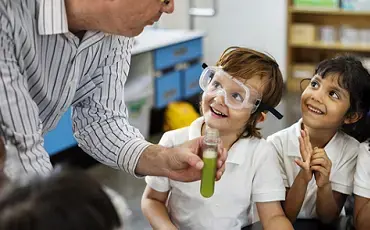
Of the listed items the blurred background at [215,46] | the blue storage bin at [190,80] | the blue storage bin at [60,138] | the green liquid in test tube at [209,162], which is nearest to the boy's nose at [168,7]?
the green liquid in test tube at [209,162]

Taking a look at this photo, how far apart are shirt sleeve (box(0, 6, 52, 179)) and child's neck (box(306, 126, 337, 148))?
2.94ft

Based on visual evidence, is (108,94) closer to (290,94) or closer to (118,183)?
(118,183)

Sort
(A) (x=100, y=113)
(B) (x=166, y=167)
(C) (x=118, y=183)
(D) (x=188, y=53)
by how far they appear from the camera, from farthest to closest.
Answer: (D) (x=188, y=53) < (C) (x=118, y=183) < (A) (x=100, y=113) < (B) (x=166, y=167)

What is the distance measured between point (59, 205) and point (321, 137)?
118 centimetres

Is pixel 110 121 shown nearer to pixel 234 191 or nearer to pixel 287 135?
pixel 234 191

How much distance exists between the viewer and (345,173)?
1.91m

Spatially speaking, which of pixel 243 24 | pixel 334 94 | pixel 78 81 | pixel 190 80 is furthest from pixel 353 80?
pixel 243 24

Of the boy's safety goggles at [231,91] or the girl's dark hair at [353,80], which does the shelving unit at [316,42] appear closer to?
the girl's dark hair at [353,80]

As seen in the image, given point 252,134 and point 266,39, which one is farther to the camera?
point 266,39

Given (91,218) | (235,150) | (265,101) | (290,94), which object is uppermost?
(91,218)

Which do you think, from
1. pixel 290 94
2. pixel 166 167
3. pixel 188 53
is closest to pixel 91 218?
pixel 166 167

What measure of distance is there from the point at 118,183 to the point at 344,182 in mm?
2078

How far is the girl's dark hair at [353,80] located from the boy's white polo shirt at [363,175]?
11 cm

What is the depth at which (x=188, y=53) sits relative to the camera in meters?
4.70
